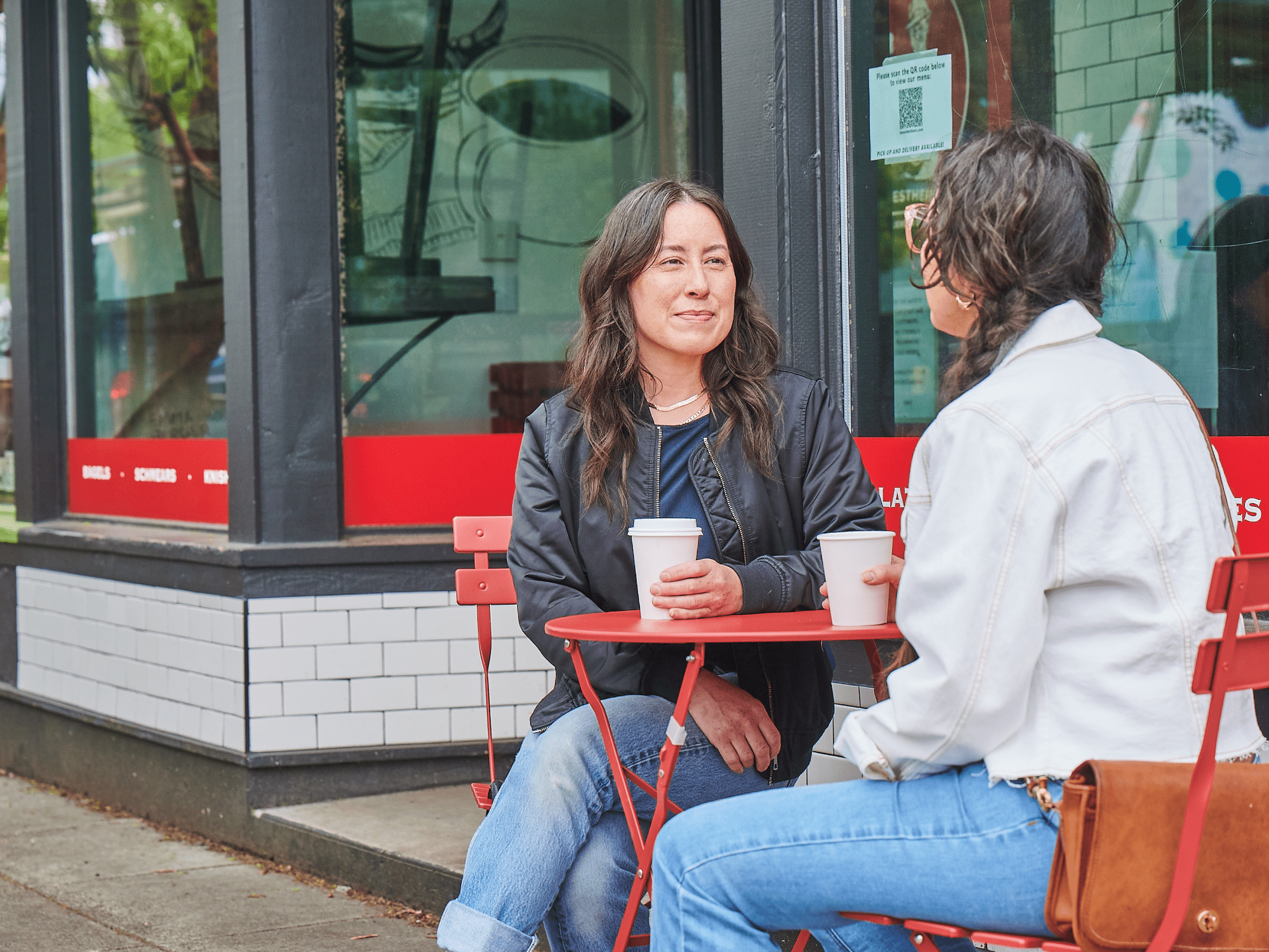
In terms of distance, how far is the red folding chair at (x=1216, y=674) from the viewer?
5.42ft

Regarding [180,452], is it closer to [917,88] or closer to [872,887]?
[917,88]

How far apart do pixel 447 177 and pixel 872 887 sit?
13.6 ft

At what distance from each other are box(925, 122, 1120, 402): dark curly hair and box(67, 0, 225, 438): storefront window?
4046 mm

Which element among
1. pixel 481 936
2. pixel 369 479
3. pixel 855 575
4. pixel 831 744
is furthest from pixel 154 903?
pixel 855 575

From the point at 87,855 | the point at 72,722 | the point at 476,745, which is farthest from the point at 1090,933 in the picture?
the point at 72,722

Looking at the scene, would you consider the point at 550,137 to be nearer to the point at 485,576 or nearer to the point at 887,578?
the point at 485,576

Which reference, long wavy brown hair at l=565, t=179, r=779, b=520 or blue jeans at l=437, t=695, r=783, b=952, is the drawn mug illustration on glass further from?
blue jeans at l=437, t=695, r=783, b=952

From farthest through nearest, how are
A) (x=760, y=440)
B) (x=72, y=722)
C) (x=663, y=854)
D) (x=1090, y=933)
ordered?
(x=72, y=722) < (x=760, y=440) < (x=663, y=854) < (x=1090, y=933)

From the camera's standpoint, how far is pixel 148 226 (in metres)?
6.07

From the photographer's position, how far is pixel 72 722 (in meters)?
5.88

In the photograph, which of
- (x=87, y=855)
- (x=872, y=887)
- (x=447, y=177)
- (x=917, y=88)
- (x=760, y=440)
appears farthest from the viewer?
(x=447, y=177)

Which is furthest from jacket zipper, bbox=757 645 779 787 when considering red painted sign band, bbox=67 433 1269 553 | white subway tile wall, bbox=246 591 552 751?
white subway tile wall, bbox=246 591 552 751

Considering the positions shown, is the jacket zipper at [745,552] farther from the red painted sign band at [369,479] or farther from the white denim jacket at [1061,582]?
the red painted sign band at [369,479]

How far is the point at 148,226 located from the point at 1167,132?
4.35m
